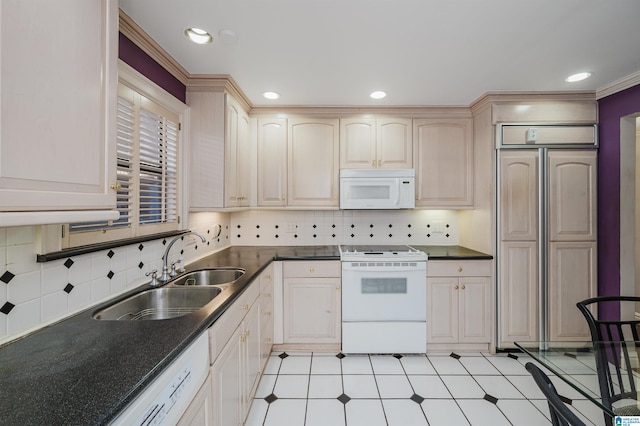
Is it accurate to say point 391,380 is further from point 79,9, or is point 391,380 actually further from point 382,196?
point 79,9

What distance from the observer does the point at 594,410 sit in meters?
1.79

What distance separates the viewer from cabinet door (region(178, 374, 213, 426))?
3.24 ft

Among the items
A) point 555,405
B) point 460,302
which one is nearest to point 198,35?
point 555,405

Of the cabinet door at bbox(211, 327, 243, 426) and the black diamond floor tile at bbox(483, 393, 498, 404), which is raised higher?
the cabinet door at bbox(211, 327, 243, 426)

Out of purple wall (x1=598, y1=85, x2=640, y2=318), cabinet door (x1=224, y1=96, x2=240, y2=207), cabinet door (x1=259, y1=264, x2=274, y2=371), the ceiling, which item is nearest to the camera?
the ceiling

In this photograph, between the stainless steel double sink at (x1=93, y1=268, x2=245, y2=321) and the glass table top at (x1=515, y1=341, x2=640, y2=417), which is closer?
the glass table top at (x1=515, y1=341, x2=640, y2=417)

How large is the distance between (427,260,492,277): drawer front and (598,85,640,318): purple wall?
0.96 metres

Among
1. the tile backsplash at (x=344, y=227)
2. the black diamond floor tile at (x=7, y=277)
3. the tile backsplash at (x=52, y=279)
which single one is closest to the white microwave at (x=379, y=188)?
the tile backsplash at (x=344, y=227)

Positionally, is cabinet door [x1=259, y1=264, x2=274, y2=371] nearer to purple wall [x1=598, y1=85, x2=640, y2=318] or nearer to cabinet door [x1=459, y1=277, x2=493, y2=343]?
cabinet door [x1=459, y1=277, x2=493, y2=343]

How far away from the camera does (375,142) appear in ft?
9.25

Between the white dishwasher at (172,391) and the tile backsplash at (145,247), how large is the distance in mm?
650

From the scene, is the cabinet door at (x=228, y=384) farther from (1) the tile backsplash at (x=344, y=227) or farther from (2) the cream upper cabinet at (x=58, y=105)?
(1) the tile backsplash at (x=344, y=227)

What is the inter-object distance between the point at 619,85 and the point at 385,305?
2.65m

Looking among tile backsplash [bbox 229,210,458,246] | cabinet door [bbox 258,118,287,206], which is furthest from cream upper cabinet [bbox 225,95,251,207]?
tile backsplash [bbox 229,210,458,246]
